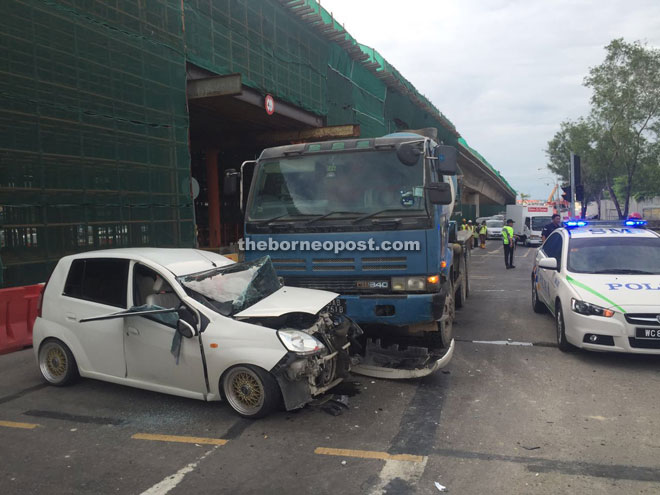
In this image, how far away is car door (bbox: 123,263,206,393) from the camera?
5039mm

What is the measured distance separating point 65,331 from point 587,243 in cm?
706

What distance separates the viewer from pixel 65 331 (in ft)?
19.0

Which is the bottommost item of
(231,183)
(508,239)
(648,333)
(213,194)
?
(648,333)

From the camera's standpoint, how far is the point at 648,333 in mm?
6102

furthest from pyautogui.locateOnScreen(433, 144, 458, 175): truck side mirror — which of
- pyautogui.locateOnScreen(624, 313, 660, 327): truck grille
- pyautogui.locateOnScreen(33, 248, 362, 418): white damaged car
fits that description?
pyautogui.locateOnScreen(624, 313, 660, 327): truck grille

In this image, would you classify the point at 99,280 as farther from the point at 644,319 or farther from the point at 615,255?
the point at 615,255

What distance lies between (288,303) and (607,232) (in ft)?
18.0

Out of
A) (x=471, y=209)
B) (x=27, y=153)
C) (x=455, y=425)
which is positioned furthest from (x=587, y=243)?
(x=471, y=209)

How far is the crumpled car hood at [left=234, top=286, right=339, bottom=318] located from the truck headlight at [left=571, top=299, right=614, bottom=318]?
3.17 m

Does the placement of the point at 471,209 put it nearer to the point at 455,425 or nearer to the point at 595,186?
the point at 595,186

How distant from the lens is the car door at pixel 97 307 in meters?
5.45

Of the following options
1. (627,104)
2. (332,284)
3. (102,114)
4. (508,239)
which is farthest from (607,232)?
(627,104)

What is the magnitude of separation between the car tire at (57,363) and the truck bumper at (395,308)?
10.3 ft

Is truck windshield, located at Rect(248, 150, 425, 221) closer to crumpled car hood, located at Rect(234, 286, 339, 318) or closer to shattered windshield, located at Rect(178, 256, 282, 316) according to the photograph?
shattered windshield, located at Rect(178, 256, 282, 316)
